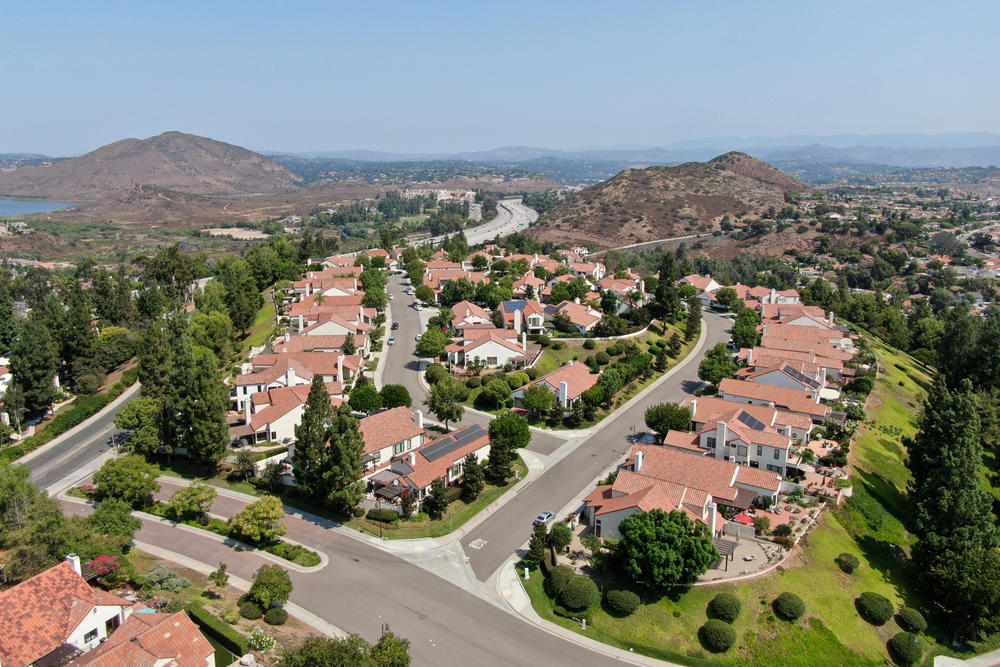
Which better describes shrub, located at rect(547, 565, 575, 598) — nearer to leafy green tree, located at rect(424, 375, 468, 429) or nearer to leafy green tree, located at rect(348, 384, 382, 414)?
leafy green tree, located at rect(424, 375, 468, 429)

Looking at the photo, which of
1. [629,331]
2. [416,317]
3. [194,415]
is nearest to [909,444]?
[629,331]

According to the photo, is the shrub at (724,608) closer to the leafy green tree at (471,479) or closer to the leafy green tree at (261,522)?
the leafy green tree at (471,479)

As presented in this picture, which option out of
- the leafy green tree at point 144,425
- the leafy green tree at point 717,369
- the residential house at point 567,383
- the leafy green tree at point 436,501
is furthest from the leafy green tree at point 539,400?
the leafy green tree at point 144,425

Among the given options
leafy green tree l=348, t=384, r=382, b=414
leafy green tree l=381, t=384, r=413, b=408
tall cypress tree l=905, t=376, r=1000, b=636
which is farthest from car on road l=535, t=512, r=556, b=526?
tall cypress tree l=905, t=376, r=1000, b=636

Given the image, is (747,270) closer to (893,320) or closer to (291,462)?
(893,320)

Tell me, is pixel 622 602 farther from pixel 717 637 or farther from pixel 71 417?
pixel 71 417
